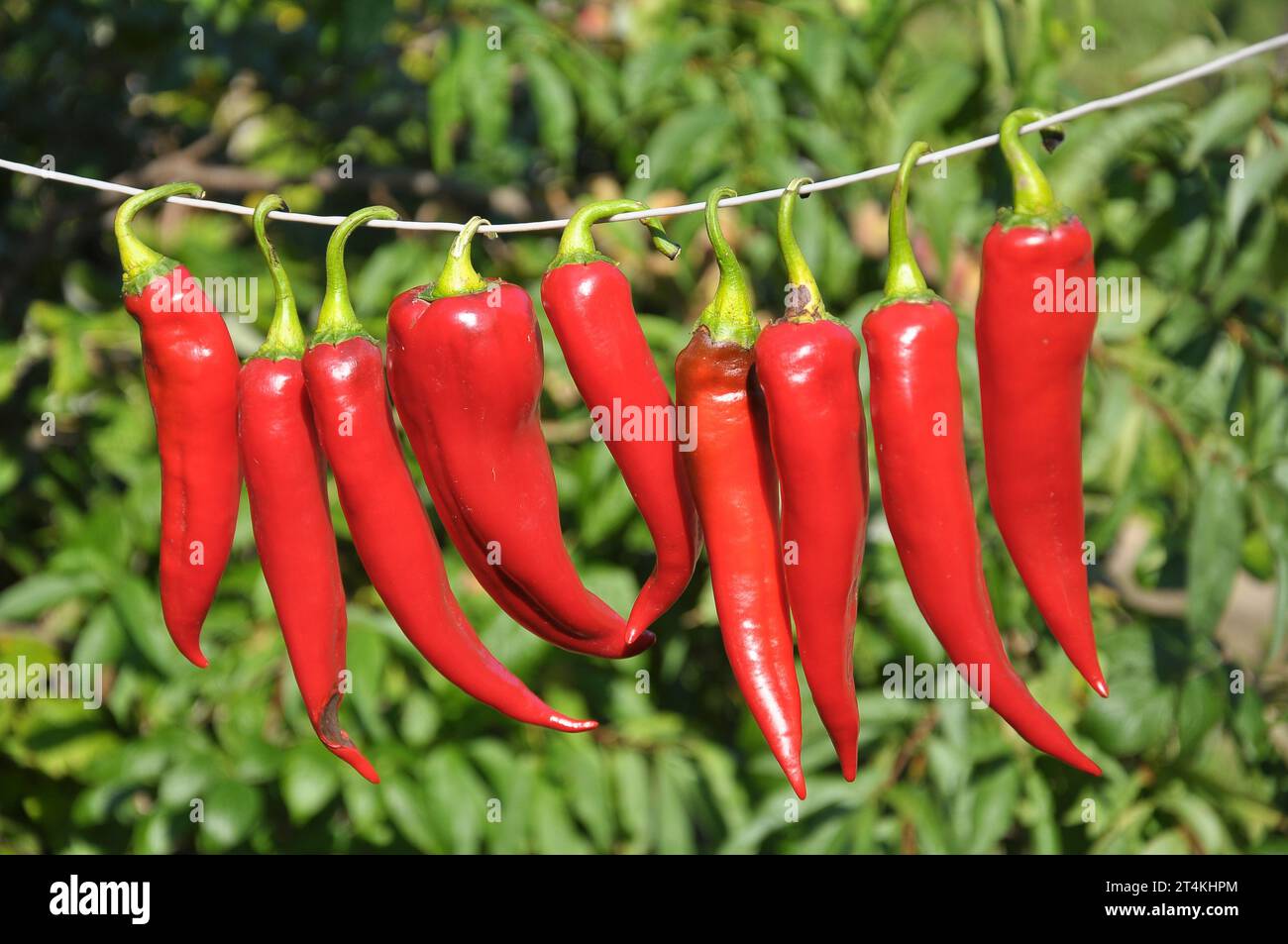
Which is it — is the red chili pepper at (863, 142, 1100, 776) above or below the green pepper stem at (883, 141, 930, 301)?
below

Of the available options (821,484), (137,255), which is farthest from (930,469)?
(137,255)

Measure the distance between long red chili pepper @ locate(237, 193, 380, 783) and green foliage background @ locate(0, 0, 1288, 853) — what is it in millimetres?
681

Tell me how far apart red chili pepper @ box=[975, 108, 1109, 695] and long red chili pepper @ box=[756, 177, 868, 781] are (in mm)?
125

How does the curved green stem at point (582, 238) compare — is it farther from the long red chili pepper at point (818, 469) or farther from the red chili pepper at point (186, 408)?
the red chili pepper at point (186, 408)

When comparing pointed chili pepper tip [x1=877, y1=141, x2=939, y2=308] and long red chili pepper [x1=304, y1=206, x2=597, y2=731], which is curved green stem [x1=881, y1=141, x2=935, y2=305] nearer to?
pointed chili pepper tip [x1=877, y1=141, x2=939, y2=308]

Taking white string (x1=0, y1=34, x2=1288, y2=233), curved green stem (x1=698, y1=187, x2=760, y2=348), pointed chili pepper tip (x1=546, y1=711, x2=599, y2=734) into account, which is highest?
white string (x1=0, y1=34, x2=1288, y2=233)

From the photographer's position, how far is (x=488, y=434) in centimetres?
122

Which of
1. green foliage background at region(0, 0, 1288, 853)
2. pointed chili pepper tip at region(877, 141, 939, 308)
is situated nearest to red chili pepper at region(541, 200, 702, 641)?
pointed chili pepper tip at region(877, 141, 939, 308)

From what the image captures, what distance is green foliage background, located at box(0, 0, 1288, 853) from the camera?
2.07 meters

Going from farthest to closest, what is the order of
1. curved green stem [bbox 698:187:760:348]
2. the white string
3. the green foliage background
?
1. the green foliage background
2. curved green stem [bbox 698:187:760:348]
3. the white string

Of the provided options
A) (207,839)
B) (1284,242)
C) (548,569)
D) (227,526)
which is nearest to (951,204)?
(1284,242)

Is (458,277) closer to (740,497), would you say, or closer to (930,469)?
(740,497)

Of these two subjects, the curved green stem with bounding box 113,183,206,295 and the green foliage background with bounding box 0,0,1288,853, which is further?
the green foliage background with bounding box 0,0,1288,853

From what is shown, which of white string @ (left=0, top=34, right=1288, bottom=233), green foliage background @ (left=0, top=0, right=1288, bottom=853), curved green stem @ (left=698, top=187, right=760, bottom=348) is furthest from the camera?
green foliage background @ (left=0, top=0, right=1288, bottom=853)
